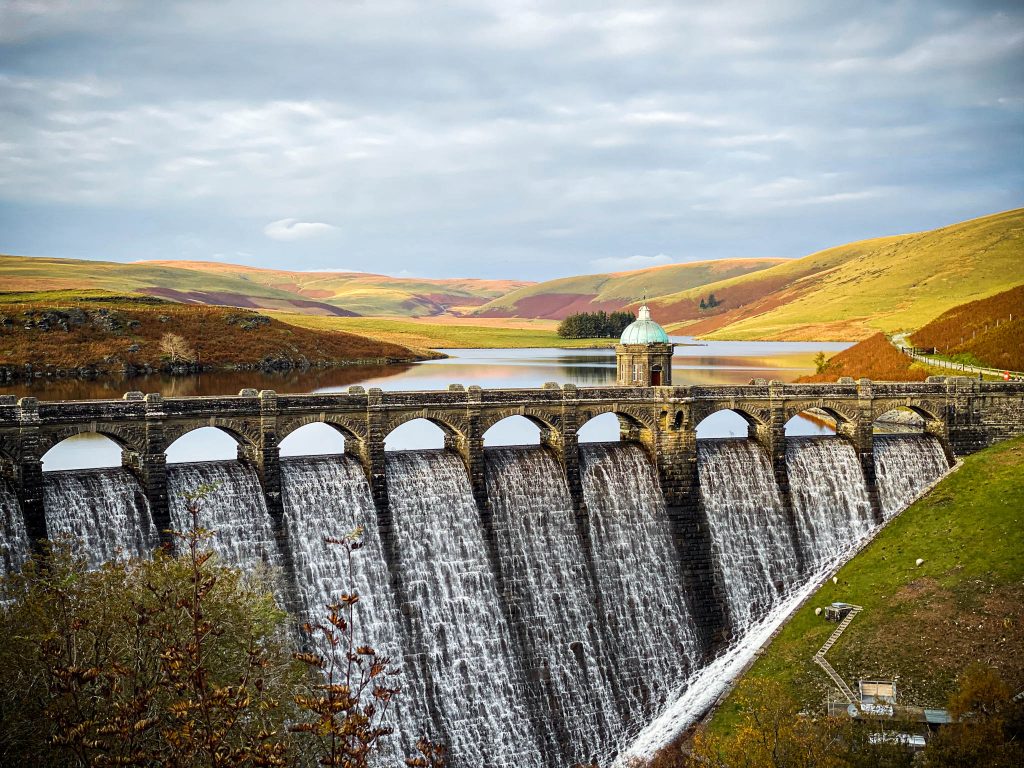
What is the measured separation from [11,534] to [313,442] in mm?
48679

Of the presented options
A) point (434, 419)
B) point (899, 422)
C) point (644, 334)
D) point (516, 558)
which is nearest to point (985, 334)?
point (899, 422)

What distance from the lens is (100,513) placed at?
49.6 m

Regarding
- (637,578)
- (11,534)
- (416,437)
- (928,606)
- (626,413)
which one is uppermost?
(626,413)

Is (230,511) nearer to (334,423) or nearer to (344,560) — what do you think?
(344,560)

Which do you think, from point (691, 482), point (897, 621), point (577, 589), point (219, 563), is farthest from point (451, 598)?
point (897, 621)

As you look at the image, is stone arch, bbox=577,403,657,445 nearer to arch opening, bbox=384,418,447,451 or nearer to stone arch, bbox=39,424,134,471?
arch opening, bbox=384,418,447,451

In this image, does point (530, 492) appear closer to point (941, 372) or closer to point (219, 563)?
point (219, 563)

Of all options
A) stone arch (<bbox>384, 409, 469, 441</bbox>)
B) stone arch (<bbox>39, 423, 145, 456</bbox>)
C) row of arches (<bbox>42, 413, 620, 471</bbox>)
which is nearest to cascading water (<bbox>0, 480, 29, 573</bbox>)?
stone arch (<bbox>39, 423, 145, 456</bbox>)

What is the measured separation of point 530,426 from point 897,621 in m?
58.4

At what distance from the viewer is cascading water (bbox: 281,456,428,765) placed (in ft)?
175

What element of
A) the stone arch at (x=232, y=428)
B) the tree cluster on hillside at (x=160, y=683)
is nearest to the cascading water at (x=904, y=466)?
the stone arch at (x=232, y=428)

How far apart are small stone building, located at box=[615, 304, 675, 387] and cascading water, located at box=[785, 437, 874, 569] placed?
12556 millimetres

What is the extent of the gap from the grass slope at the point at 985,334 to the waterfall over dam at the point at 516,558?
211 feet

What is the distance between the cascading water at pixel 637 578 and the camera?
60969mm
